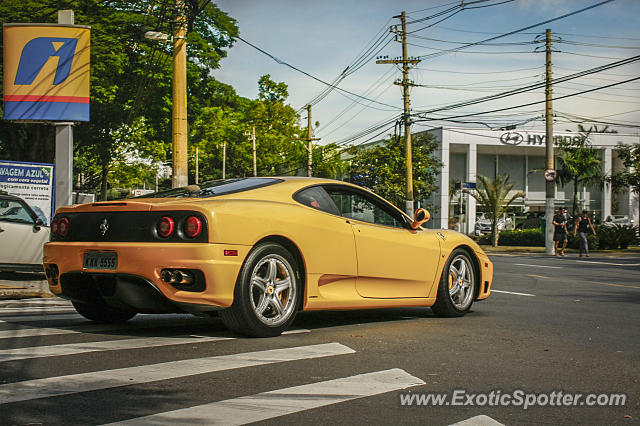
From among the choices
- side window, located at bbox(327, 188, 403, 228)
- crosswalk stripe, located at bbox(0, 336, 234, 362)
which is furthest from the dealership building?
crosswalk stripe, located at bbox(0, 336, 234, 362)

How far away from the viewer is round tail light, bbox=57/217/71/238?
230 inches

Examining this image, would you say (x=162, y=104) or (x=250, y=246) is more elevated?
(x=162, y=104)

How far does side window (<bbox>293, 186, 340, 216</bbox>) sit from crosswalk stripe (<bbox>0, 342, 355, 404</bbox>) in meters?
1.44

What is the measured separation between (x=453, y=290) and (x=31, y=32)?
390 inches

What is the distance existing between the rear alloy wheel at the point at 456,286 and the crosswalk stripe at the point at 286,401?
290cm

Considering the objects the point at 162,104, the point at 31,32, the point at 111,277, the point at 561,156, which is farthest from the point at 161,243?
the point at 561,156

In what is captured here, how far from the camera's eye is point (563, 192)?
2611 inches

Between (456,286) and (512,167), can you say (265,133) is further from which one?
(456,286)

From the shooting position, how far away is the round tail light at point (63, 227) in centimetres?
584

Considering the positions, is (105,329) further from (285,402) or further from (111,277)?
(285,402)

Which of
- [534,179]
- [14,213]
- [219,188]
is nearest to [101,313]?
[219,188]

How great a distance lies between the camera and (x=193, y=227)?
5.20 metres

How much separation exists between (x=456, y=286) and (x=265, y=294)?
2.70 meters

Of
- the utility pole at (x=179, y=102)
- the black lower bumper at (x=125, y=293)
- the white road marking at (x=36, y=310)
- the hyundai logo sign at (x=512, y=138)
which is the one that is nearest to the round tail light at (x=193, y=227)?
the black lower bumper at (x=125, y=293)
